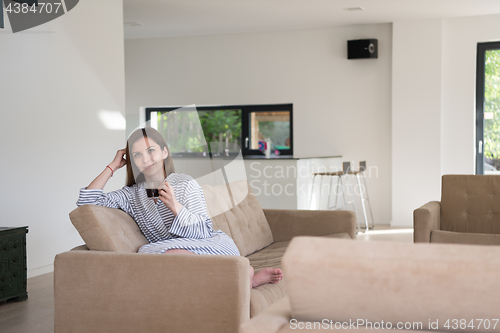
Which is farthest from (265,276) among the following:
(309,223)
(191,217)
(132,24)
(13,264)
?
(132,24)

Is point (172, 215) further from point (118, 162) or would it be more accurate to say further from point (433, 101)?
point (433, 101)

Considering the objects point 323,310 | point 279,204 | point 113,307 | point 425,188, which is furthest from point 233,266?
point 425,188

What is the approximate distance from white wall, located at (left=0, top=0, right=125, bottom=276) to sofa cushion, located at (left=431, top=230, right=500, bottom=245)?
3140mm

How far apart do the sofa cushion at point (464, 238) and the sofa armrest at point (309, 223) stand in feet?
2.31

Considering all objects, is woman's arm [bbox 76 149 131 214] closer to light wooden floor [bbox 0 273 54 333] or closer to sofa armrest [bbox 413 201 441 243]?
light wooden floor [bbox 0 273 54 333]

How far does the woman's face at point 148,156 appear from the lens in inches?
90.5

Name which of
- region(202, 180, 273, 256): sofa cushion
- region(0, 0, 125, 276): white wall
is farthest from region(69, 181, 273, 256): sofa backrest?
region(0, 0, 125, 276): white wall

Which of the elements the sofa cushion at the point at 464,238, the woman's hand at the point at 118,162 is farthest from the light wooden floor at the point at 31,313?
the sofa cushion at the point at 464,238

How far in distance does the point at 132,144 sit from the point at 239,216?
108cm

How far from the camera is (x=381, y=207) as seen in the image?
24.0ft

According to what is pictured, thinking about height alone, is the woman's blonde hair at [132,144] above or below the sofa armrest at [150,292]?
above

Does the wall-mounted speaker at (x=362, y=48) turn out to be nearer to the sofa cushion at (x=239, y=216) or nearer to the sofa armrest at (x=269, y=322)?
the sofa cushion at (x=239, y=216)

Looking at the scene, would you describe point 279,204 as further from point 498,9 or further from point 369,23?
point 498,9

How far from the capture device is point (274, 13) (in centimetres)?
649
